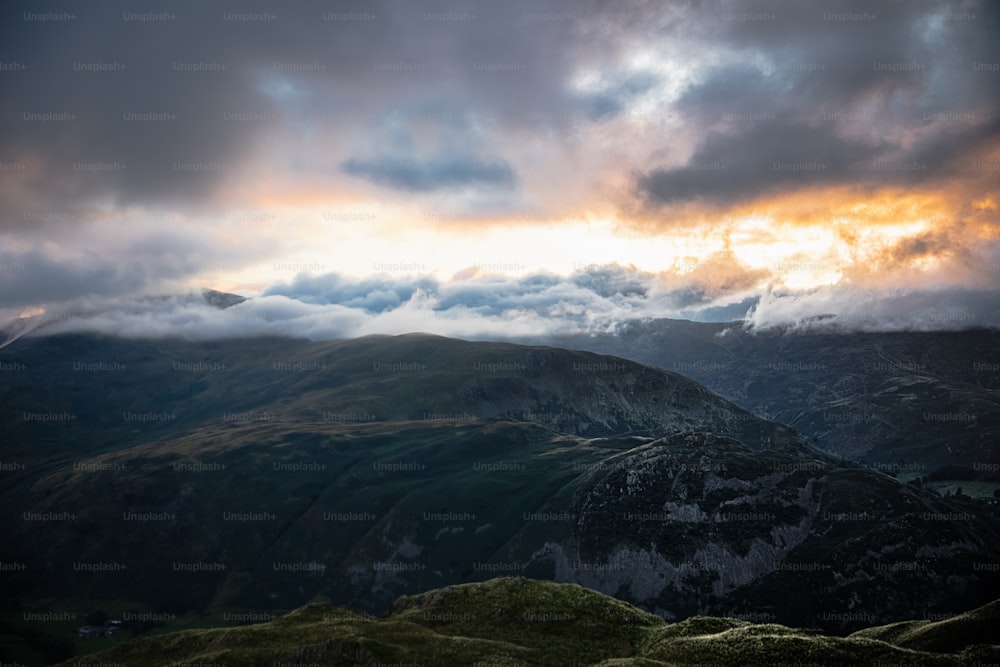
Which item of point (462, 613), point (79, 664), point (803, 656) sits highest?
point (803, 656)

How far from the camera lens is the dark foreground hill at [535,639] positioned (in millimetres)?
62844

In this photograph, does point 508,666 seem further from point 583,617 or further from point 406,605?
point 406,605

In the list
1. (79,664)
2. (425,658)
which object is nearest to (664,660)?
(425,658)

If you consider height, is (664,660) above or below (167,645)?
above

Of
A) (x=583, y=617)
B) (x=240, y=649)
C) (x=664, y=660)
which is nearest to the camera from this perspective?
(x=664, y=660)

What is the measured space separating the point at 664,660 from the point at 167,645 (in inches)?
2771

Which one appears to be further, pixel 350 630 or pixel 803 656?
pixel 350 630

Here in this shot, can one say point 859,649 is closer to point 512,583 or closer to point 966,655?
point 966,655

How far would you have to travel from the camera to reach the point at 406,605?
100688 millimetres

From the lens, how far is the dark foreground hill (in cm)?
6284

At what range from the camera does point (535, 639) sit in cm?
7869

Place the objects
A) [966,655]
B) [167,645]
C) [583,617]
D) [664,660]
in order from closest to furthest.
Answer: [966,655]
[664,660]
[583,617]
[167,645]

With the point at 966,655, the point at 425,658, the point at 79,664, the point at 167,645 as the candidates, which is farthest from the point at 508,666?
the point at 79,664

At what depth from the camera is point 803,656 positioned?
61031mm
